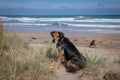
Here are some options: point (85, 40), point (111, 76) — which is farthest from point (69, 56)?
point (85, 40)

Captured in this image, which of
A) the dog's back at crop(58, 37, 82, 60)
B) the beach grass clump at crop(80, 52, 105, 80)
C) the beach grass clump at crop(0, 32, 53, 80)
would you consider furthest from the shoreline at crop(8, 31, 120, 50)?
the beach grass clump at crop(80, 52, 105, 80)

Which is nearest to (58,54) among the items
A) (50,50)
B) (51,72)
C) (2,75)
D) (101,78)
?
(50,50)

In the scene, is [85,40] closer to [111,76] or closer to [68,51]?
[68,51]

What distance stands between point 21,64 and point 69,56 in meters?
1.52

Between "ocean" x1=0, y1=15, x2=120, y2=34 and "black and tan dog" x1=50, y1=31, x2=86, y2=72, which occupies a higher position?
"black and tan dog" x1=50, y1=31, x2=86, y2=72

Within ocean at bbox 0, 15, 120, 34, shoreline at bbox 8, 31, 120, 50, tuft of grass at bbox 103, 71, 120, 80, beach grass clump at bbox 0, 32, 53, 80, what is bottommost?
ocean at bbox 0, 15, 120, 34

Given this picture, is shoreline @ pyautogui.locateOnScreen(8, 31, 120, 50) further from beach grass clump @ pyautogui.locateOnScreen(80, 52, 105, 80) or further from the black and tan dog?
beach grass clump @ pyautogui.locateOnScreen(80, 52, 105, 80)

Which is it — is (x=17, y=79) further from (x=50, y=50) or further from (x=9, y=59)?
(x=50, y=50)

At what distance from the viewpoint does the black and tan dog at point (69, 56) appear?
7.19m

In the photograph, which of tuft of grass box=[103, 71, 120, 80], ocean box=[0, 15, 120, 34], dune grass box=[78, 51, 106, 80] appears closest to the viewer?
tuft of grass box=[103, 71, 120, 80]

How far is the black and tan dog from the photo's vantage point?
7191 mm

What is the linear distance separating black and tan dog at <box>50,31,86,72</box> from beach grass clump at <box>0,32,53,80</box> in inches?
25.0

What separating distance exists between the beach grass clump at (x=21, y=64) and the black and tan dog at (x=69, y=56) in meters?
0.64

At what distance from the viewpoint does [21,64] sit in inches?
260
